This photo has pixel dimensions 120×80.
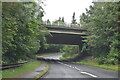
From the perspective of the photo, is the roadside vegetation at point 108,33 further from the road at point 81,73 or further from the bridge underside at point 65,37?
the bridge underside at point 65,37

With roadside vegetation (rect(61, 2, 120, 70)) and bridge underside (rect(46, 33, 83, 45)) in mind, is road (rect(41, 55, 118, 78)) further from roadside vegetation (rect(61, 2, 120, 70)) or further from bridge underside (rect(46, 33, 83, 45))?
bridge underside (rect(46, 33, 83, 45))

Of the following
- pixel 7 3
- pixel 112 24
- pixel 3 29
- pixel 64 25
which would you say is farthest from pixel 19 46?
pixel 64 25

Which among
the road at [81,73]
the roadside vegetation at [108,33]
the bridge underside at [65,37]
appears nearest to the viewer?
the road at [81,73]

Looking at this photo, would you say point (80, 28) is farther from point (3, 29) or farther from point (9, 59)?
point (3, 29)

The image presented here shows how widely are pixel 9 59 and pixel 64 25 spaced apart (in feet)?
87.9

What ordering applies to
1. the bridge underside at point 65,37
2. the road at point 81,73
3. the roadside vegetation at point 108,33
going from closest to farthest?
the road at point 81,73, the roadside vegetation at point 108,33, the bridge underside at point 65,37

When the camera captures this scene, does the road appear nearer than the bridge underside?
Yes

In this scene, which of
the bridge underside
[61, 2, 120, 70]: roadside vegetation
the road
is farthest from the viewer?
the bridge underside

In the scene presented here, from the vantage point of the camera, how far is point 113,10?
26.3 meters

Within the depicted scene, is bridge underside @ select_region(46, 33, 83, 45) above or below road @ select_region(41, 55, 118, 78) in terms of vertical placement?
above

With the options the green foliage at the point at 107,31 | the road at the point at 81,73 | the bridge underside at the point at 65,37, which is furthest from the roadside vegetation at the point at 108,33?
the bridge underside at the point at 65,37

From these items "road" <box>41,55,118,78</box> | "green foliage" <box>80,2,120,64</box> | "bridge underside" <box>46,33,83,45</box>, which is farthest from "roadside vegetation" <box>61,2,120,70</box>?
"bridge underside" <box>46,33,83,45</box>

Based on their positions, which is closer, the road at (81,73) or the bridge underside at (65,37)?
the road at (81,73)

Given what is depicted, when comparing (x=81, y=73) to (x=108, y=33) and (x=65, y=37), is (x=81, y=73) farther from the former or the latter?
(x=65, y=37)
